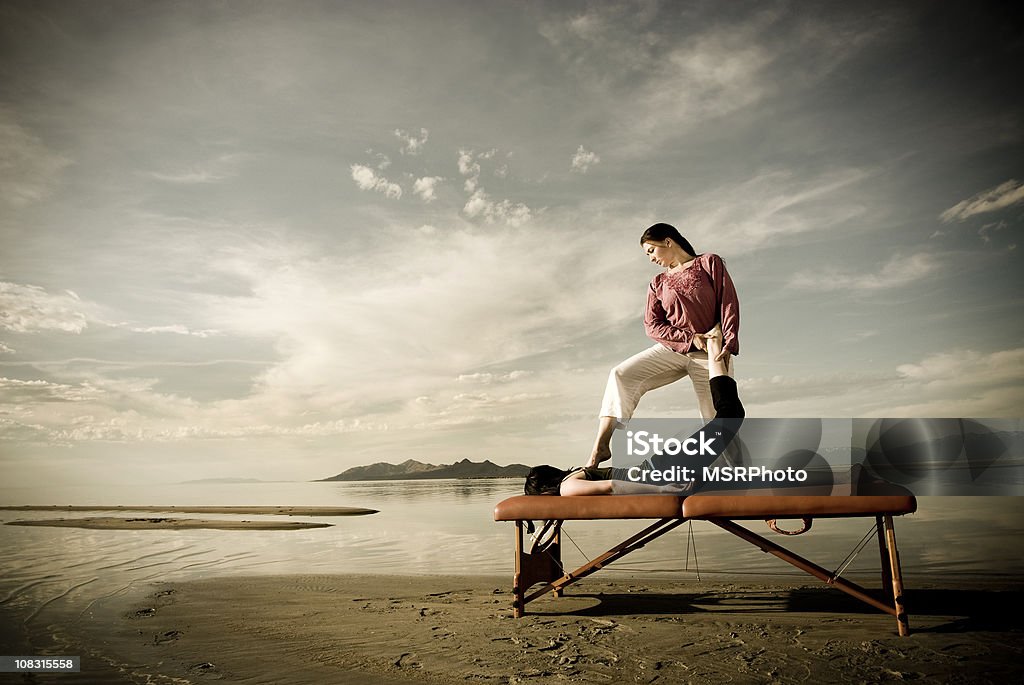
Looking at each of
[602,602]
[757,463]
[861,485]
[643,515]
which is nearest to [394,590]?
[602,602]

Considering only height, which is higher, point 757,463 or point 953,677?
point 757,463

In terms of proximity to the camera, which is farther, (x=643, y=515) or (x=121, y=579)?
(x=121, y=579)

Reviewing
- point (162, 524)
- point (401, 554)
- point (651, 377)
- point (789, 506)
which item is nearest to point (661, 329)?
point (651, 377)

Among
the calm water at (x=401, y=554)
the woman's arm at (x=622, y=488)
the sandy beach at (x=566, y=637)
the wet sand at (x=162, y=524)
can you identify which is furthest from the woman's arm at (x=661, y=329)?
the wet sand at (x=162, y=524)

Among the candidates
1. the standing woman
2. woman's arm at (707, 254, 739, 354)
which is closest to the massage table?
the standing woman

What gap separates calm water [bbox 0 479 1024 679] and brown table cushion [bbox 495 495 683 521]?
265 centimetres

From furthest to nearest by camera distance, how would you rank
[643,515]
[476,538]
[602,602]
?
[476,538] → [602,602] → [643,515]

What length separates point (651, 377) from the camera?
16.5 ft

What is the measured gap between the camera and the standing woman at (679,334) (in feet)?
16.0

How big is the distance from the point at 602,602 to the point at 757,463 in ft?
6.46

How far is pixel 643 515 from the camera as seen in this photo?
441 centimetres

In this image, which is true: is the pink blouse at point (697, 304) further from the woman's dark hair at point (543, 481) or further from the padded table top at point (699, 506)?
the woman's dark hair at point (543, 481)

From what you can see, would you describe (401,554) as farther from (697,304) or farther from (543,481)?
(697,304)

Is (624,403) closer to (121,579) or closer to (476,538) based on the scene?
(121,579)
